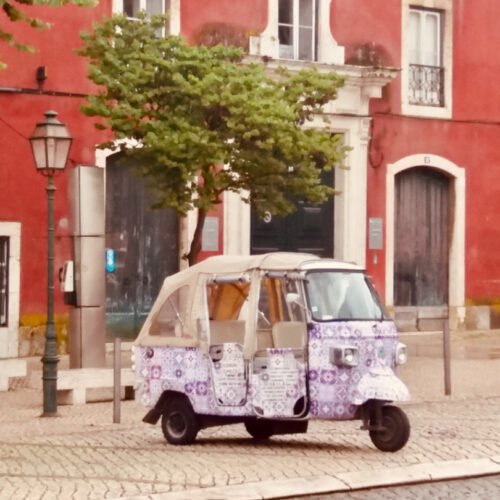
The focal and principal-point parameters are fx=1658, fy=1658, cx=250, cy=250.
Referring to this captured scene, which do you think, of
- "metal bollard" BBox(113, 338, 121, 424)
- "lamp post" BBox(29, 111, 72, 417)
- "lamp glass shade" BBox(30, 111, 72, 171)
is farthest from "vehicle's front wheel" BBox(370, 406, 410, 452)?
"lamp glass shade" BBox(30, 111, 72, 171)

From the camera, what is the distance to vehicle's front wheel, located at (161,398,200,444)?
13781 mm

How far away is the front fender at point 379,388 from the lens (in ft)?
42.0

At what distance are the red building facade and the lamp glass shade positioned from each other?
24.3 feet

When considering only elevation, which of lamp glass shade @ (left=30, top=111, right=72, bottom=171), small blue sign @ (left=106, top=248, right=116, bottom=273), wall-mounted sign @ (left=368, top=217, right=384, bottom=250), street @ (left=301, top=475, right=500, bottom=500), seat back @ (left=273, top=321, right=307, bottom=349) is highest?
lamp glass shade @ (left=30, top=111, right=72, bottom=171)

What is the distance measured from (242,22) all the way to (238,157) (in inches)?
242

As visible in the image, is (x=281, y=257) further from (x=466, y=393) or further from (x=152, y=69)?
(x=152, y=69)

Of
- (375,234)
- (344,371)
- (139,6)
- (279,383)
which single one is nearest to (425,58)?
(375,234)

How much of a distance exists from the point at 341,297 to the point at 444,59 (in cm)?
1732

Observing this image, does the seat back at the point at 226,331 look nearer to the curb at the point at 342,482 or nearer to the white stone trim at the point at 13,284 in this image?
the curb at the point at 342,482

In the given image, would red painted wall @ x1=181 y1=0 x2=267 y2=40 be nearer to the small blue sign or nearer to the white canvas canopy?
the small blue sign

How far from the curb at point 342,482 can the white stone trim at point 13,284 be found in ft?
44.8

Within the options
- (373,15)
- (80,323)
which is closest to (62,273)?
(80,323)

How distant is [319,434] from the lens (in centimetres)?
1470

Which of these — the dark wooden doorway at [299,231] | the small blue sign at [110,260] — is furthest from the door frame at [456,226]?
the small blue sign at [110,260]
